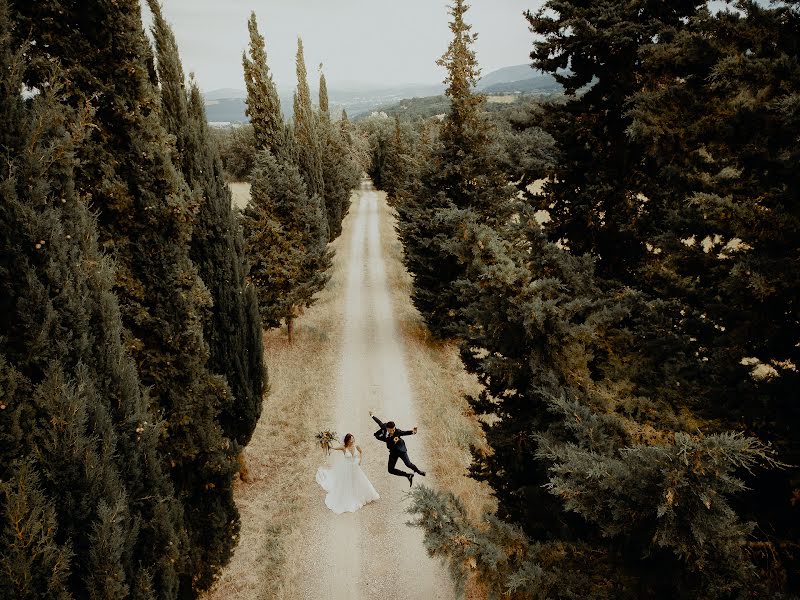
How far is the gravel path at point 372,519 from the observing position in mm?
8531

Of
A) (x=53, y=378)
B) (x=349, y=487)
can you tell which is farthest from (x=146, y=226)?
(x=349, y=487)

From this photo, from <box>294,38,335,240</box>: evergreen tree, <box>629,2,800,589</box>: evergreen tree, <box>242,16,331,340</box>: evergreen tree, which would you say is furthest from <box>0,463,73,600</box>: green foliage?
<box>294,38,335,240</box>: evergreen tree

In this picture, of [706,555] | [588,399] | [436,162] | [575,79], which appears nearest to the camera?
[706,555]

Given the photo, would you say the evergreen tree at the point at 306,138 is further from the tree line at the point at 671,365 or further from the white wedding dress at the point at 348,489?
the tree line at the point at 671,365

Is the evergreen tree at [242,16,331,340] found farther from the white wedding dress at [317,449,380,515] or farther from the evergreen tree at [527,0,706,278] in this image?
the evergreen tree at [527,0,706,278]

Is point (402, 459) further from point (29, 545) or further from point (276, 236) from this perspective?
point (276, 236)

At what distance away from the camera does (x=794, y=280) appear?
3.88 metres

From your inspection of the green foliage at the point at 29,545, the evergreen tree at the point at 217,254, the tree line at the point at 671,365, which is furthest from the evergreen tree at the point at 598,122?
the green foliage at the point at 29,545

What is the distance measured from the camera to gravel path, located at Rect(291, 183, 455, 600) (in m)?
8.53

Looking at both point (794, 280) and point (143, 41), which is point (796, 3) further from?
point (143, 41)

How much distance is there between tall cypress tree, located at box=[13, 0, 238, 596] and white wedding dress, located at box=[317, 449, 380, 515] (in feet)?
10.3

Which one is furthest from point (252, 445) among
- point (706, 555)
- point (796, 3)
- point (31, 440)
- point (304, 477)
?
point (796, 3)

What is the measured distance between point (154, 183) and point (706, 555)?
827 centimetres

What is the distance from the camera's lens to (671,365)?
16.2ft
